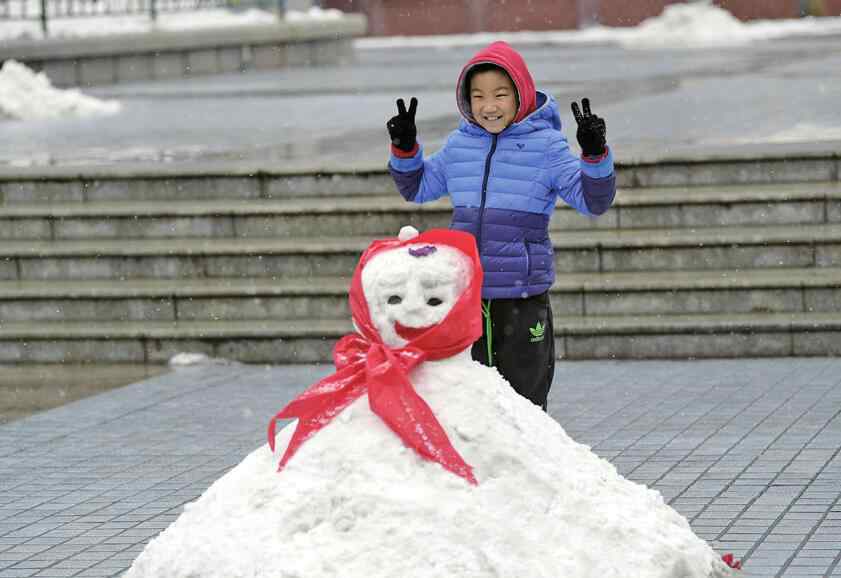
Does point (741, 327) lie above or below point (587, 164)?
below

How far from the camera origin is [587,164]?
5.90 meters

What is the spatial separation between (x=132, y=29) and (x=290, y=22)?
305 cm

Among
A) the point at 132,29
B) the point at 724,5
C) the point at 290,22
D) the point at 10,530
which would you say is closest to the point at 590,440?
the point at 10,530

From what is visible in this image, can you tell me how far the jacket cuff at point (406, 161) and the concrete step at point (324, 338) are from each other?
3.71m

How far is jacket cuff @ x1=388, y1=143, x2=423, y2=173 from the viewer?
629 cm

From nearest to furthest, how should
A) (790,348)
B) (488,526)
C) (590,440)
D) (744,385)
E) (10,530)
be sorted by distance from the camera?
1. (488,526)
2. (10,530)
3. (590,440)
4. (744,385)
5. (790,348)

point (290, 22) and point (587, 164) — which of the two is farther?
point (290, 22)

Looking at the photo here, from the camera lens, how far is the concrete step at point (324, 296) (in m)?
9.97

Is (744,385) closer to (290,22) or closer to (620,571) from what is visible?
(620,571)

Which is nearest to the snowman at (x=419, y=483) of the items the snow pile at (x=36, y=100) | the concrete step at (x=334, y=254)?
the concrete step at (x=334, y=254)

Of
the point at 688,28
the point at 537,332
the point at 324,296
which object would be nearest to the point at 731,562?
the point at 537,332

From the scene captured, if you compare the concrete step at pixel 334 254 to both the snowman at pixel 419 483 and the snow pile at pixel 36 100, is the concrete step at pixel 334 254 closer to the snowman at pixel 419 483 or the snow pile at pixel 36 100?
the snowman at pixel 419 483

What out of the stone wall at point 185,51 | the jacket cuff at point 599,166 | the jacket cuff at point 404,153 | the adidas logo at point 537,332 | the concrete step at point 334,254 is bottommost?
the concrete step at point 334,254

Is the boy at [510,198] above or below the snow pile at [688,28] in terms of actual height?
below
